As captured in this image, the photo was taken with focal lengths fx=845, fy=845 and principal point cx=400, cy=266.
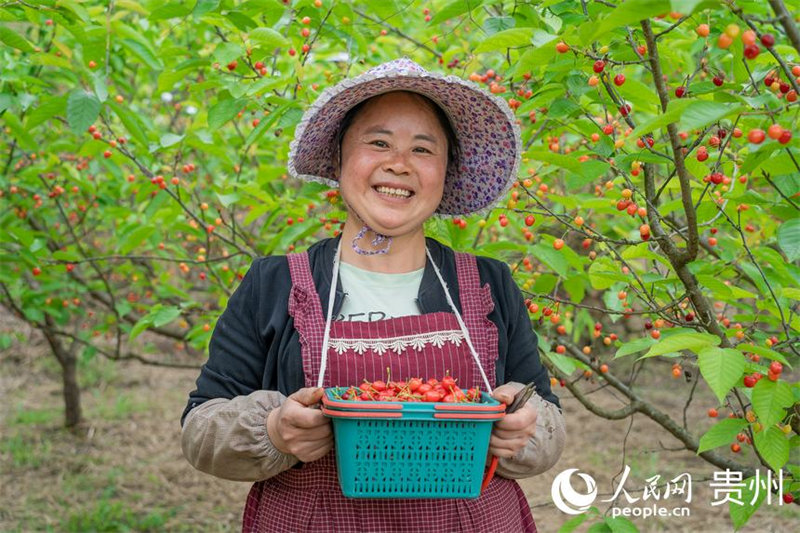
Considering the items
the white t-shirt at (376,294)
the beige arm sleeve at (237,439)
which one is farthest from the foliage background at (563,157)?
the beige arm sleeve at (237,439)

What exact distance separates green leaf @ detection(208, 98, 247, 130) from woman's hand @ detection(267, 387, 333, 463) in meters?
1.49

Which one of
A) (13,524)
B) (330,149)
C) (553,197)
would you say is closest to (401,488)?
(330,149)

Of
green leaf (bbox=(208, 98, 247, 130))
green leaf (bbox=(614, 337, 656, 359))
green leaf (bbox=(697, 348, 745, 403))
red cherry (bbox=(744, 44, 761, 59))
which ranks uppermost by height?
green leaf (bbox=(208, 98, 247, 130))

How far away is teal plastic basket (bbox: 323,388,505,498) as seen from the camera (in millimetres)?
1613

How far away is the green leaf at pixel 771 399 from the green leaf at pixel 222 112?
1.93 m

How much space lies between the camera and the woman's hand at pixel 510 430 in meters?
1.77

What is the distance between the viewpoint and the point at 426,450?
1.65 metres

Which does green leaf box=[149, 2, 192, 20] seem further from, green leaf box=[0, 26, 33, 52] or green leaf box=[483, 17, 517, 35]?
green leaf box=[483, 17, 517, 35]

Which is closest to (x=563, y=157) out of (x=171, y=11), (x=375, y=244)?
(x=375, y=244)

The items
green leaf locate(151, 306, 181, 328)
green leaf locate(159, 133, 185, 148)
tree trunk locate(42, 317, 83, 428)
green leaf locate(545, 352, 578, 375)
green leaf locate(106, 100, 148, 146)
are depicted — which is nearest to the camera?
green leaf locate(545, 352, 578, 375)

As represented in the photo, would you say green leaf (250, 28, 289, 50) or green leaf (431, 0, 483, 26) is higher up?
green leaf (431, 0, 483, 26)

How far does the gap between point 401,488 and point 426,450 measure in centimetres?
9

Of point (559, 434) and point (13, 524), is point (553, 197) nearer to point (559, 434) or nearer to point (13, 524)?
point (559, 434)

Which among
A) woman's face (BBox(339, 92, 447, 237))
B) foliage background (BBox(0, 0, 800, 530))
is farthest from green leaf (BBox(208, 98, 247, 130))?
woman's face (BBox(339, 92, 447, 237))
